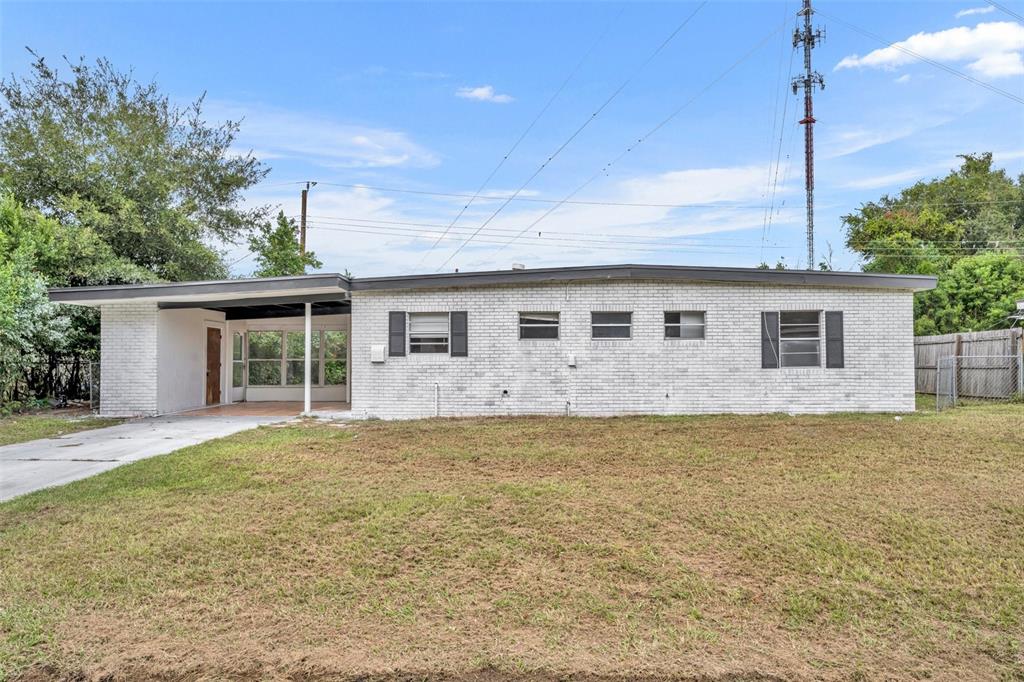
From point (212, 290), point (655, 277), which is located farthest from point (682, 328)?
point (212, 290)

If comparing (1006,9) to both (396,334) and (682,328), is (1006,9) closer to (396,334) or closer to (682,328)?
(682,328)

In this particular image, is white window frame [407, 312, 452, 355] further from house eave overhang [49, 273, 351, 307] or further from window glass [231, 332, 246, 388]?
window glass [231, 332, 246, 388]

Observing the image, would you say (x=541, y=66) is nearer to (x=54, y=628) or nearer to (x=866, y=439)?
(x=866, y=439)

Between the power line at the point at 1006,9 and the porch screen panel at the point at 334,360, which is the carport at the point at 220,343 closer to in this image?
the porch screen panel at the point at 334,360

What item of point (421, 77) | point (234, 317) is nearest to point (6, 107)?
point (234, 317)

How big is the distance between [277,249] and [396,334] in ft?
48.8

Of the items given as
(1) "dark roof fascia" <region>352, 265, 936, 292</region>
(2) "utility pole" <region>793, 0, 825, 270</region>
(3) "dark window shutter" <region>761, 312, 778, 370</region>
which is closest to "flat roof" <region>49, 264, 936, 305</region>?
(1) "dark roof fascia" <region>352, 265, 936, 292</region>

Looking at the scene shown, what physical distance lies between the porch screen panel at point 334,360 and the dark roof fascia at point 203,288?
4.74 m

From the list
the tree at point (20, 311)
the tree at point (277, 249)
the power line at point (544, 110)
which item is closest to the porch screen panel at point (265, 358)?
the tree at point (20, 311)

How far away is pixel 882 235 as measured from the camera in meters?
28.3

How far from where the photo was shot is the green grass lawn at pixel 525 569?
287 cm

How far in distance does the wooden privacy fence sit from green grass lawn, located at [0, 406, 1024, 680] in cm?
813

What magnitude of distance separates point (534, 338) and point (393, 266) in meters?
18.5

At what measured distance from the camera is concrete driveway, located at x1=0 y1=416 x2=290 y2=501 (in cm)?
646
